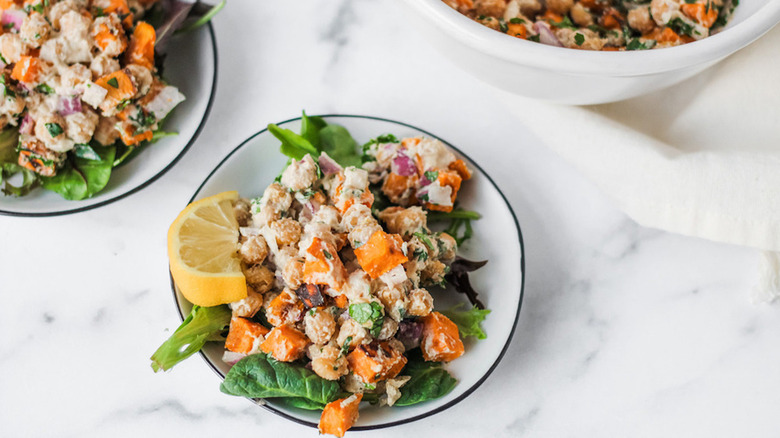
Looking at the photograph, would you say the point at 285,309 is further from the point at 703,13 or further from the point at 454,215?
the point at 703,13

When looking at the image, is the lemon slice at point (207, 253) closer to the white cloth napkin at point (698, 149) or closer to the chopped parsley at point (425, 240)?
the chopped parsley at point (425, 240)

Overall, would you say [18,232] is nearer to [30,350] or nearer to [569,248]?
[30,350]

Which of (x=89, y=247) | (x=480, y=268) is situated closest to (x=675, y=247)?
(x=480, y=268)

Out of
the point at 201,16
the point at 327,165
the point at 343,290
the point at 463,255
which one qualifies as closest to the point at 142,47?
the point at 201,16

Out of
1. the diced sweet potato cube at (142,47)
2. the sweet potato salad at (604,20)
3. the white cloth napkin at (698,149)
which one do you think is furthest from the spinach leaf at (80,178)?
the white cloth napkin at (698,149)

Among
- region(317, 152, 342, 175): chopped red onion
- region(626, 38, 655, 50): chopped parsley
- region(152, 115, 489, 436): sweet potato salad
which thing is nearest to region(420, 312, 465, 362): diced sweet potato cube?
region(152, 115, 489, 436): sweet potato salad

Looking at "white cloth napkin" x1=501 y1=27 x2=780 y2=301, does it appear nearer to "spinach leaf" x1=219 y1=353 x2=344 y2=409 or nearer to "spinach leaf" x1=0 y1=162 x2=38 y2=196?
"spinach leaf" x1=219 y1=353 x2=344 y2=409
